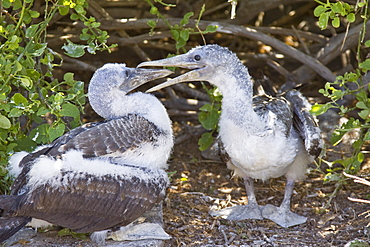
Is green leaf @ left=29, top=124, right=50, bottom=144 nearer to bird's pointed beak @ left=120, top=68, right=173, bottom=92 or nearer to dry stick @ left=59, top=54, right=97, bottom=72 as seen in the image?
bird's pointed beak @ left=120, top=68, right=173, bottom=92

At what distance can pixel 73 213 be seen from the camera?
4.13m

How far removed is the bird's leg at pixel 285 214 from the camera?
5.16 meters

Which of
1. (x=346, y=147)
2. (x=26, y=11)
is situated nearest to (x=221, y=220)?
(x=346, y=147)

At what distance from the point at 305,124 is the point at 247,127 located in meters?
0.71

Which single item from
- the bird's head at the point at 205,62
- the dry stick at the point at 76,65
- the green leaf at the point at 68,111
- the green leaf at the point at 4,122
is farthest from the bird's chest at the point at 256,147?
the dry stick at the point at 76,65

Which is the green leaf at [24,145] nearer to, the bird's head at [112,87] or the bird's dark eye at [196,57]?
the bird's head at [112,87]

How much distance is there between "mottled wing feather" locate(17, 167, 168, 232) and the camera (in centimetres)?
404

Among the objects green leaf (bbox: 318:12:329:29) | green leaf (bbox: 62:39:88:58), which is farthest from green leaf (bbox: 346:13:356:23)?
green leaf (bbox: 62:39:88:58)

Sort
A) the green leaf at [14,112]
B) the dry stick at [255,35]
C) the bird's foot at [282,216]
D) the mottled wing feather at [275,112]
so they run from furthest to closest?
the dry stick at [255,35] < the bird's foot at [282,216] < the mottled wing feather at [275,112] < the green leaf at [14,112]

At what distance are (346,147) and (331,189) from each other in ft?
2.82

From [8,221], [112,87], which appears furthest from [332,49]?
[8,221]

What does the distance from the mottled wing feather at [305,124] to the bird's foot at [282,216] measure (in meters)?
0.60

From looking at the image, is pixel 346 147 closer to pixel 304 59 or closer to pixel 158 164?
pixel 304 59

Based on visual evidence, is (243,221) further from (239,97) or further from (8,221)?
(8,221)
